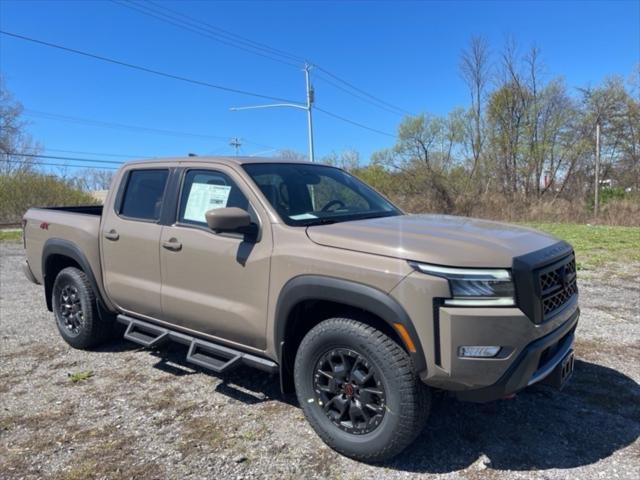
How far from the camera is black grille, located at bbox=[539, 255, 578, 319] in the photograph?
264 centimetres

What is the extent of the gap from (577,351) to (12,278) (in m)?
9.62

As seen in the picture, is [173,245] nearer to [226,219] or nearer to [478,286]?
[226,219]

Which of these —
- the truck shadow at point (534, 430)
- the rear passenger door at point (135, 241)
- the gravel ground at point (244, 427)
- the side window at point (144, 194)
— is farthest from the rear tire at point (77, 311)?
the truck shadow at point (534, 430)

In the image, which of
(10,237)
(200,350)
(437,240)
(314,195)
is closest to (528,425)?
(437,240)

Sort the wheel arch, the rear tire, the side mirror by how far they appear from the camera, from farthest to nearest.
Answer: the rear tire, the side mirror, the wheel arch

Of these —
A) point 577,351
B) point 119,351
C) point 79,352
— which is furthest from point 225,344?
point 577,351

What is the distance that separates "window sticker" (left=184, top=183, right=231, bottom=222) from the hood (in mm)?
881

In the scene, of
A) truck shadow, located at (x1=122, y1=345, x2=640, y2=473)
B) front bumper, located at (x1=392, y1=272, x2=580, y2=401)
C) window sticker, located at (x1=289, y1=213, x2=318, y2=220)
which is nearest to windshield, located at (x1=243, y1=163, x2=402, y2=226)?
→ window sticker, located at (x1=289, y1=213, x2=318, y2=220)

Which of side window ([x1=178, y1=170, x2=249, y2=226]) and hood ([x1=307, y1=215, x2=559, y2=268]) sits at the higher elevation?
Answer: side window ([x1=178, y1=170, x2=249, y2=226])

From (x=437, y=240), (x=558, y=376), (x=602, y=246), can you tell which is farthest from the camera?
(x=602, y=246)

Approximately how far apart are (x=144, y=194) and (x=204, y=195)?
33.9 inches

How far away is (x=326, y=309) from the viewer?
3.07 meters

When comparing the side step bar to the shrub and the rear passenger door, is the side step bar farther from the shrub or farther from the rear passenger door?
the shrub

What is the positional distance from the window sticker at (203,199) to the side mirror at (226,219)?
52cm
